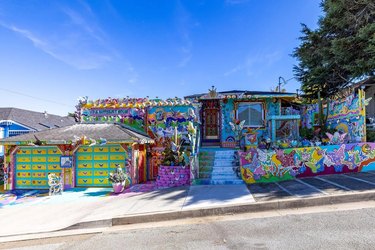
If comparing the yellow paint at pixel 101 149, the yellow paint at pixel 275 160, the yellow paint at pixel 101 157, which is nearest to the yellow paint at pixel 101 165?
the yellow paint at pixel 101 157

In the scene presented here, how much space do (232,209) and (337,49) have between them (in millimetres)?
12496

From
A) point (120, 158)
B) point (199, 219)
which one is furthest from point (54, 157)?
point (199, 219)

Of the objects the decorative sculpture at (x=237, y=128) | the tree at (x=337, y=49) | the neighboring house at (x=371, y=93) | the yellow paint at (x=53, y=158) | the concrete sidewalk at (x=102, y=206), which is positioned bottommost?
the concrete sidewalk at (x=102, y=206)

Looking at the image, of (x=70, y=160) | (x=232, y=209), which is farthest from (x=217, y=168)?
(x=70, y=160)

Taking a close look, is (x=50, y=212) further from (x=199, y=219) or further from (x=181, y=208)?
(x=199, y=219)

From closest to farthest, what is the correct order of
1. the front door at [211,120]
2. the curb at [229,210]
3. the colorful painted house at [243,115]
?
the curb at [229,210]
the colorful painted house at [243,115]
the front door at [211,120]

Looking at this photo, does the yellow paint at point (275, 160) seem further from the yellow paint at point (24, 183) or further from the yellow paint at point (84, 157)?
the yellow paint at point (24, 183)

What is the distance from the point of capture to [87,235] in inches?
227

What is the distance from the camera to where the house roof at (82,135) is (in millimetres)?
10401

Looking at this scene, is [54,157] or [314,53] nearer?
[54,157]

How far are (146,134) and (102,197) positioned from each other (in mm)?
4474

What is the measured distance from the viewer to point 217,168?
1027cm

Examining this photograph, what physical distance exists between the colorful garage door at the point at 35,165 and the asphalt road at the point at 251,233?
6323 mm

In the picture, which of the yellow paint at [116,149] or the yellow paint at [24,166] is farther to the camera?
the yellow paint at [24,166]
